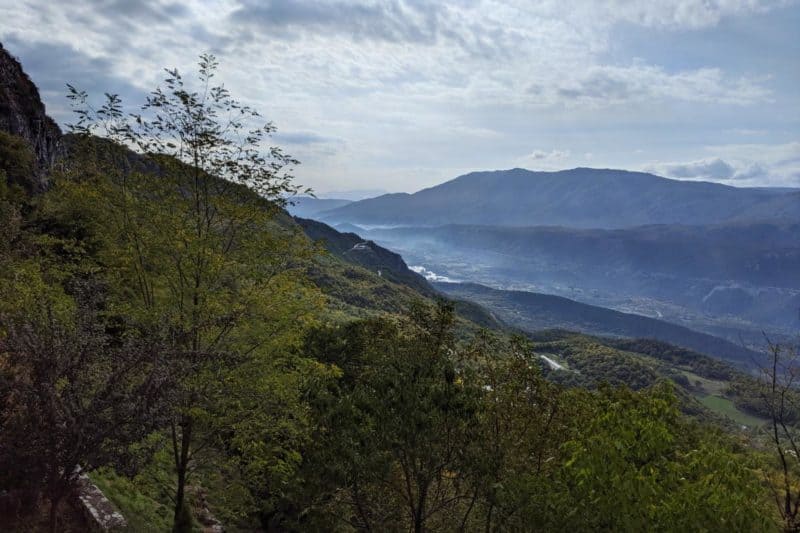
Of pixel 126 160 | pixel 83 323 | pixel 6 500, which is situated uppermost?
pixel 126 160

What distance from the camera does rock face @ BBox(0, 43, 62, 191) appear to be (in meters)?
42.7

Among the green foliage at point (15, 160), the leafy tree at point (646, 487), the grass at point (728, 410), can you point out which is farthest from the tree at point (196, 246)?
the grass at point (728, 410)

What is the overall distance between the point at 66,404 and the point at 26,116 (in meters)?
52.1

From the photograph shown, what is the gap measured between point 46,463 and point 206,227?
8065mm

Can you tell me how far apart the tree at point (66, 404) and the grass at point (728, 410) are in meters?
165

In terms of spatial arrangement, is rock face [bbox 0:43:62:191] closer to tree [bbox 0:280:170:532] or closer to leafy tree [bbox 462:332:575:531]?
tree [bbox 0:280:170:532]

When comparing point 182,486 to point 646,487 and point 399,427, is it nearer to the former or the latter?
point 399,427

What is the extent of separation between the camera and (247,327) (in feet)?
46.9

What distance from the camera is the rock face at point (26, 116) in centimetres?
4269

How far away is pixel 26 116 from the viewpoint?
46969 millimetres

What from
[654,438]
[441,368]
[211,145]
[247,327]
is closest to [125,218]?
[211,145]

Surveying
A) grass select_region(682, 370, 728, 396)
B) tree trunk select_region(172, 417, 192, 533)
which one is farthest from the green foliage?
grass select_region(682, 370, 728, 396)

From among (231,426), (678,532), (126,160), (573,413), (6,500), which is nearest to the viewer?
(678,532)

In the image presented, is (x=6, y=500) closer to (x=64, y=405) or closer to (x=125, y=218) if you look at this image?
(x=64, y=405)
